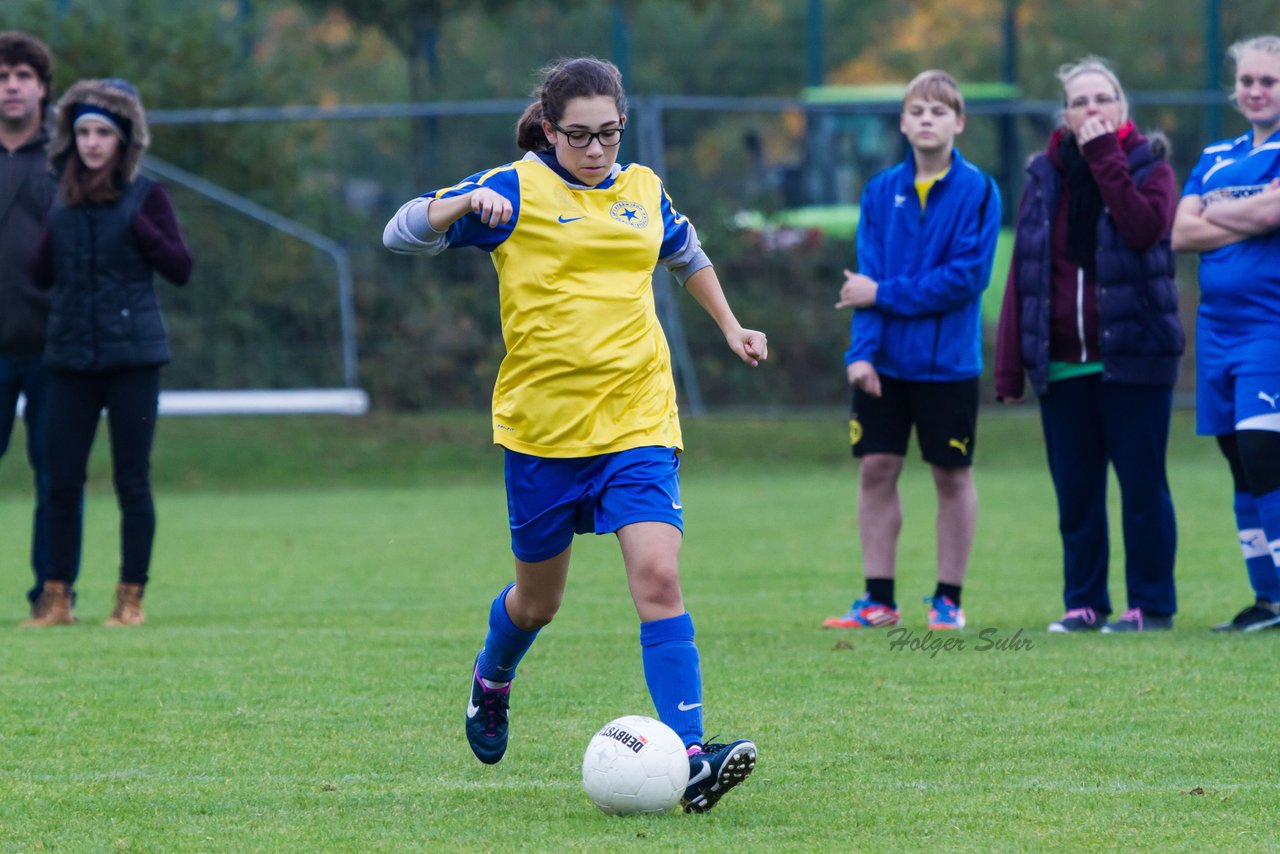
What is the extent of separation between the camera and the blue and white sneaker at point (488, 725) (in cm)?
499

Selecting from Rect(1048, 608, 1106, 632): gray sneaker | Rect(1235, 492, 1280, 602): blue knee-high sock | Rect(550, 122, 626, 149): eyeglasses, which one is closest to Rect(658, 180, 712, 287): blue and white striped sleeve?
Rect(550, 122, 626, 149): eyeglasses

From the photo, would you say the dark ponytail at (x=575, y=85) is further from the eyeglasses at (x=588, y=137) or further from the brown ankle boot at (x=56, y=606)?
the brown ankle boot at (x=56, y=606)

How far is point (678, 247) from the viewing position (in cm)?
511

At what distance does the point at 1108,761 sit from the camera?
4906mm

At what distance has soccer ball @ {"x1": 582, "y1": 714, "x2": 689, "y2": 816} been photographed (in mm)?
4363

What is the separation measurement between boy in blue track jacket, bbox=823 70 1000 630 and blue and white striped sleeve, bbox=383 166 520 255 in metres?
2.93

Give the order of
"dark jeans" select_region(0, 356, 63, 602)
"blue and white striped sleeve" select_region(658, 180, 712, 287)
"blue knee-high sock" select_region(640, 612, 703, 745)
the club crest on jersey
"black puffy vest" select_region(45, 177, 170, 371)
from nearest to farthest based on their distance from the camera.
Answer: "blue knee-high sock" select_region(640, 612, 703, 745)
the club crest on jersey
"blue and white striped sleeve" select_region(658, 180, 712, 287)
"black puffy vest" select_region(45, 177, 170, 371)
"dark jeans" select_region(0, 356, 63, 602)

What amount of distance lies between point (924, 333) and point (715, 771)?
3.58 m

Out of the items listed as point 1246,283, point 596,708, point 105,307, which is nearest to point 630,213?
point 596,708

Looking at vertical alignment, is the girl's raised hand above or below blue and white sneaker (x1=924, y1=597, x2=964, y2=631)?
above

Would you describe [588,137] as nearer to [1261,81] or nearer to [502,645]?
[502,645]

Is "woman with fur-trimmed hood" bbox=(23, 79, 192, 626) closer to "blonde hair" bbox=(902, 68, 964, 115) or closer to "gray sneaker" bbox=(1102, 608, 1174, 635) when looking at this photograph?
"blonde hair" bbox=(902, 68, 964, 115)

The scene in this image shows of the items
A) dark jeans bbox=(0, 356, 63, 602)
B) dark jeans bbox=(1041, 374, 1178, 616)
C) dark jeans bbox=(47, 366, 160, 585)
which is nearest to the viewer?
dark jeans bbox=(1041, 374, 1178, 616)

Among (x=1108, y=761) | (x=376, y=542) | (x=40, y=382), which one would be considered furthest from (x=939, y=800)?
(x=376, y=542)
